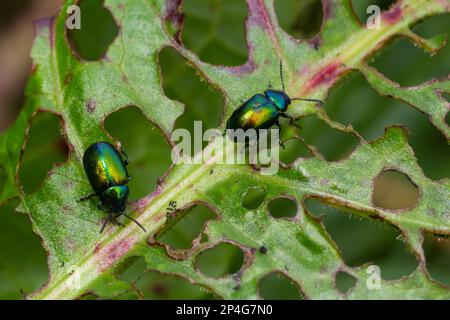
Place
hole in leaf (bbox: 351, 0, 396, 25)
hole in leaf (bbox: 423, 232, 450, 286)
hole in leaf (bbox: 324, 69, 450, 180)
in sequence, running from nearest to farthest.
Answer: hole in leaf (bbox: 351, 0, 396, 25), hole in leaf (bbox: 324, 69, 450, 180), hole in leaf (bbox: 423, 232, 450, 286)

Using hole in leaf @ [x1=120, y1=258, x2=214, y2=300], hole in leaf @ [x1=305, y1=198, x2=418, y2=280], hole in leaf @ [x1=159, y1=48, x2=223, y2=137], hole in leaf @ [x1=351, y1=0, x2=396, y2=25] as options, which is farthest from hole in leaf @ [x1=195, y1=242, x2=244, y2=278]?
hole in leaf @ [x1=351, y1=0, x2=396, y2=25]

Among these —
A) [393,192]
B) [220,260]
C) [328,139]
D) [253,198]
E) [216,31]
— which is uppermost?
[216,31]

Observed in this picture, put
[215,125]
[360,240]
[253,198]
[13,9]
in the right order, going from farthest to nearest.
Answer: [13,9]
[360,240]
[215,125]
[253,198]

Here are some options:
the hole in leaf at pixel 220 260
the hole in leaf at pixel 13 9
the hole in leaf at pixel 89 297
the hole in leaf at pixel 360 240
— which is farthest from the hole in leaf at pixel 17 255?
the hole in leaf at pixel 13 9

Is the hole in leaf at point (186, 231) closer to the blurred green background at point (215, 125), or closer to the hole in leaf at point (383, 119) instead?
the blurred green background at point (215, 125)

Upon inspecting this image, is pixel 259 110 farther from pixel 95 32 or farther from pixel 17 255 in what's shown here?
pixel 17 255

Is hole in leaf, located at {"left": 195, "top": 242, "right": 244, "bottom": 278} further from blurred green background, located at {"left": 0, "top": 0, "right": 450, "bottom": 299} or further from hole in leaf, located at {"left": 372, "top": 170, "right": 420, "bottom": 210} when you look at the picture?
hole in leaf, located at {"left": 372, "top": 170, "right": 420, "bottom": 210}

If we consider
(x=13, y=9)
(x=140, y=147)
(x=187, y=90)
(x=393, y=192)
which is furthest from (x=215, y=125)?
(x=13, y=9)
